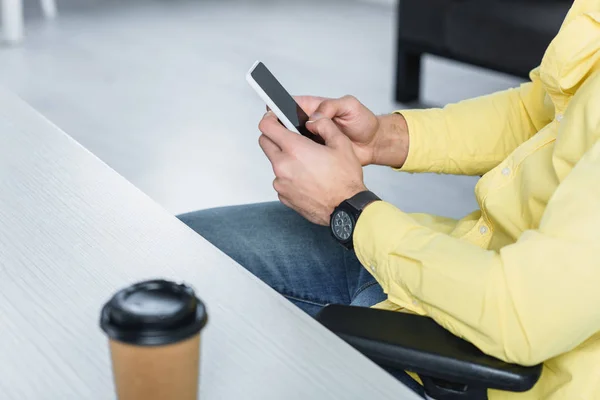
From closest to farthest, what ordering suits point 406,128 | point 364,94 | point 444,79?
point 406,128, point 364,94, point 444,79

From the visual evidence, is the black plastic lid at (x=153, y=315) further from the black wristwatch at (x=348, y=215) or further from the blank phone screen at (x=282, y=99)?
the blank phone screen at (x=282, y=99)

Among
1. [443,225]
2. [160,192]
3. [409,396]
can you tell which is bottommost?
[160,192]

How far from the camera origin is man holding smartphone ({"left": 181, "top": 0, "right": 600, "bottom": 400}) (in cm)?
85

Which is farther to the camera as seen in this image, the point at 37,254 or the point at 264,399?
the point at 37,254

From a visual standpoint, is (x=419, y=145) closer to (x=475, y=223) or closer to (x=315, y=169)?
(x=475, y=223)

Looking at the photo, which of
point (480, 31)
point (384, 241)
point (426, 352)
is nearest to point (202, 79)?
point (480, 31)

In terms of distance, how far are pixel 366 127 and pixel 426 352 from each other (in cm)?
53

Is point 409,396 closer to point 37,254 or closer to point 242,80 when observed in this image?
point 37,254

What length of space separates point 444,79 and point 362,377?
3.41 meters

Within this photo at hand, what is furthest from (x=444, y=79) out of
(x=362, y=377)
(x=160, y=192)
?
(x=362, y=377)

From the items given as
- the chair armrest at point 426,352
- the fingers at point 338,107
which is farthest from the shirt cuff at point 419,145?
the chair armrest at point 426,352

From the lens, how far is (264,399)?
2.27 ft

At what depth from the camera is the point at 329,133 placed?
1.09m

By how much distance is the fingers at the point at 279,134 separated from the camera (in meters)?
1.05
